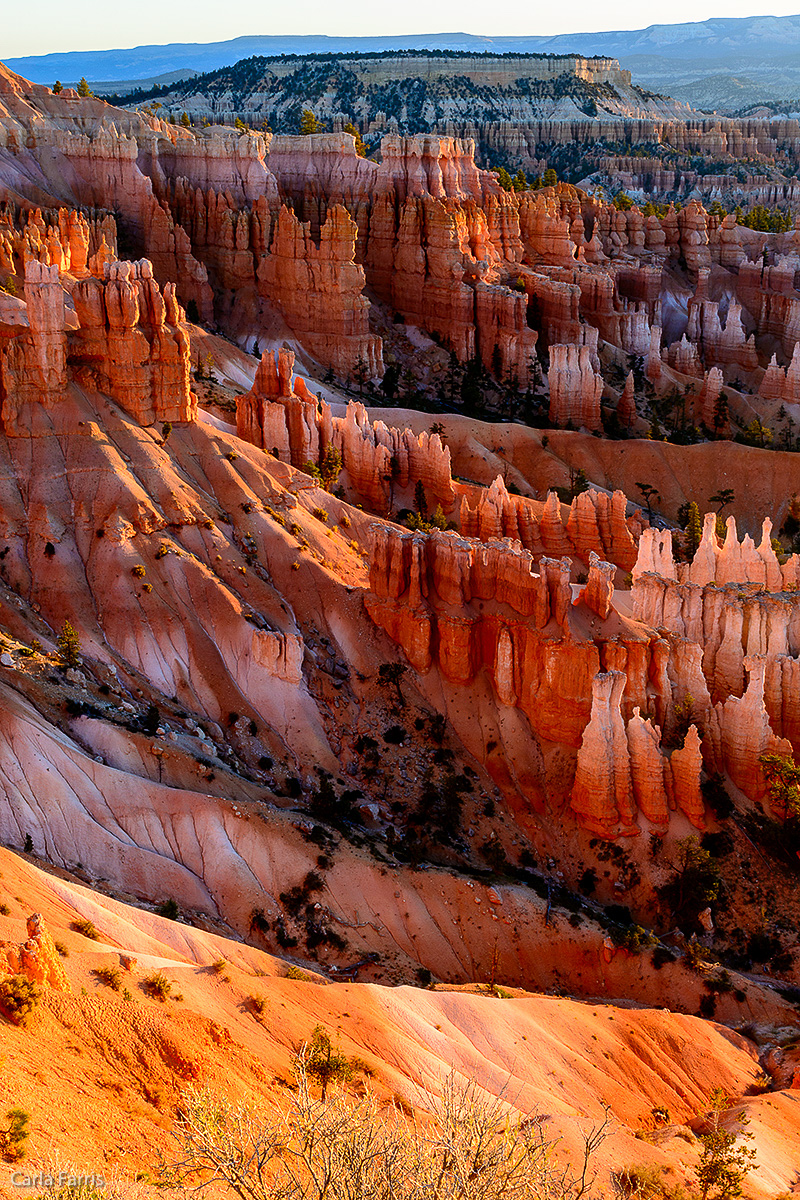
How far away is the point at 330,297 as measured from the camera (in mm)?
84500

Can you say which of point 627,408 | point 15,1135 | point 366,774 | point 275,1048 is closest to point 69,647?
point 366,774

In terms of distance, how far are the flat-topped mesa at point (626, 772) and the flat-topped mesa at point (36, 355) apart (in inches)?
879

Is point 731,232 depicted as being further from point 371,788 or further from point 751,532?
Result: point 371,788

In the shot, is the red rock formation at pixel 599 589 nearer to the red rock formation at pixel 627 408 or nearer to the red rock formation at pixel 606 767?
the red rock formation at pixel 606 767

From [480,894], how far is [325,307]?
5592 centimetres

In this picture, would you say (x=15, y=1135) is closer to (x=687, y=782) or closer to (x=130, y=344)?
(x=687, y=782)

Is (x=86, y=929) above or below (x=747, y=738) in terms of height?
above

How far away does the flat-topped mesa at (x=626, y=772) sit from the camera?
132ft

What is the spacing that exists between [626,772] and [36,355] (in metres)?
25.3

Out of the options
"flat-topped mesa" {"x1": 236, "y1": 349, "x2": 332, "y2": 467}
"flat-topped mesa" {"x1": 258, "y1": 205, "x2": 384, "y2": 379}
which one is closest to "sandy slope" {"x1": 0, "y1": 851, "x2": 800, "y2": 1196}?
"flat-topped mesa" {"x1": 236, "y1": 349, "x2": 332, "y2": 467}

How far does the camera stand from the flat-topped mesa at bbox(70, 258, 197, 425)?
46.0m

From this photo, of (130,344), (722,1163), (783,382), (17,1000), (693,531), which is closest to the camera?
(17,1000)

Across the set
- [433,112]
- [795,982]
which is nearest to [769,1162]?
[795,982]

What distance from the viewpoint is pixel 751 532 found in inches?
2916
